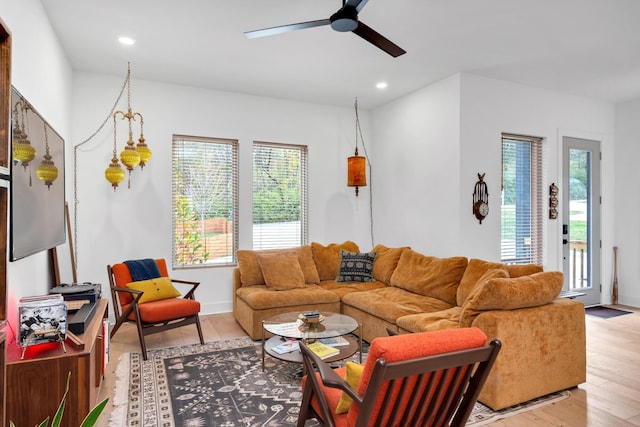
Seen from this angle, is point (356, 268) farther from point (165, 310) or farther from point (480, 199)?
point (165, 310)

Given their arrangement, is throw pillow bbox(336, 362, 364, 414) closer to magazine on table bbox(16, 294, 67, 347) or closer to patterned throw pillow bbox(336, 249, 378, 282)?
magazine on table bbox(16, 294, 67, 347)

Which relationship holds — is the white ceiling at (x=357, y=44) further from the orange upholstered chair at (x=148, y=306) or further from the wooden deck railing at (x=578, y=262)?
the orange upholstered chair at (x=148, y=306)

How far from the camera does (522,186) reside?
16.9 ft

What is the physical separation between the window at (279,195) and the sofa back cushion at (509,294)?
3.35 metres

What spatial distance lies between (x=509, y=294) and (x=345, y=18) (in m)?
2.09

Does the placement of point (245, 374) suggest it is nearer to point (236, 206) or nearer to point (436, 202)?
point (236, 206)

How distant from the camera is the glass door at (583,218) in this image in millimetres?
5430

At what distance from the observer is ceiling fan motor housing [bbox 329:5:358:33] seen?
2.48 m

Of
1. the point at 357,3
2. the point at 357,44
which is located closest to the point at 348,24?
the point at 357,3

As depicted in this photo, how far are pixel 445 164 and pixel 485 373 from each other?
329 cm

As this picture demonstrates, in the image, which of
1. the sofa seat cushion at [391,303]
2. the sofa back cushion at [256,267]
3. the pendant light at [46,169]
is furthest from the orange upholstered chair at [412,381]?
the sofa back cushion at [256,267]

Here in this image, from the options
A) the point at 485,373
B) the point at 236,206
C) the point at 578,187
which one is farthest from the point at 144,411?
the point at 578,187

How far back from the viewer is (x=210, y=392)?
2.90 meters

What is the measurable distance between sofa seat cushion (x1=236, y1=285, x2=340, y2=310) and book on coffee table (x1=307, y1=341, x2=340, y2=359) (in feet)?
3.59
